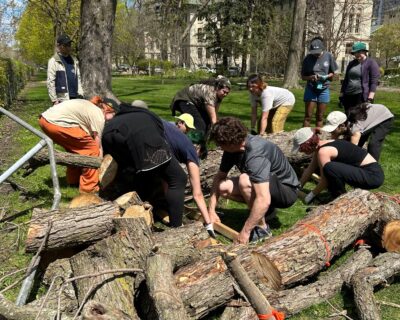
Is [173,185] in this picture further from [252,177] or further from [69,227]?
[69,227]

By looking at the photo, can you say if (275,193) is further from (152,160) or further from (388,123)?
(388,123)

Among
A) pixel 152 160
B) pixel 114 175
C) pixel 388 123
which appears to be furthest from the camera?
pixel 388 123

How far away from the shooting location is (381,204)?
13.1 feet

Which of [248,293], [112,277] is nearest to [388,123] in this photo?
[248,293]

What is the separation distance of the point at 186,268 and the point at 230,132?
1.27 meters

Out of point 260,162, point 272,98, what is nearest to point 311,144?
point 260,162

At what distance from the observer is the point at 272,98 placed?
21.2 ft

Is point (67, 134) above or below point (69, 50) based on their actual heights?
below

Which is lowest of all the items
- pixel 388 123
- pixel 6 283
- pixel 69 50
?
pixel 6 283

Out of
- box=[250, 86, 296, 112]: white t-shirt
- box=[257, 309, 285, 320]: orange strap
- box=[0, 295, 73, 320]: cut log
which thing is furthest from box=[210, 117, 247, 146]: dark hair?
box=[250, 86, 296, 112]: white t-shirt

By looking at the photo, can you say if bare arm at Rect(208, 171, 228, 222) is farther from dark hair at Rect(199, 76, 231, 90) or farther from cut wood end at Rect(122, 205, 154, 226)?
dark hair at Rect(199, 76, 231, 90)

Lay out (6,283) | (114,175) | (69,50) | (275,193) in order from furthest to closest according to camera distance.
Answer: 1. (69,50)
2. (114,175)
3. (275,193)
4. (6,283)

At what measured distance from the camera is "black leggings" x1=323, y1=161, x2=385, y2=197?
15.2 feet

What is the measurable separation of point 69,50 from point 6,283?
4430 millimetres
